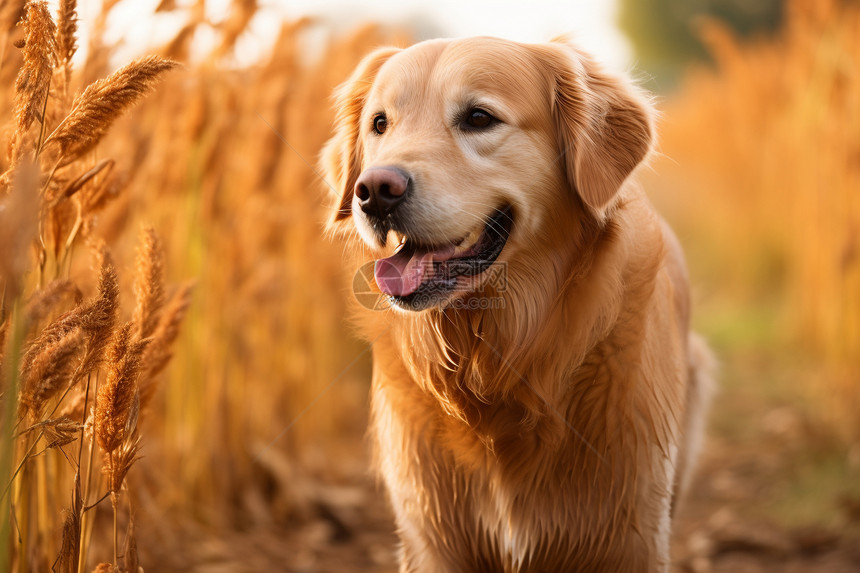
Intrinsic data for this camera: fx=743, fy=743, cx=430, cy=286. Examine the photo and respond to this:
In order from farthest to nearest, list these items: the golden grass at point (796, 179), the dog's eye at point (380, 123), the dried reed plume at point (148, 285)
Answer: the golden grass at point (796, 179), the dog's eye at point (380, 123), the dried reed plume at point (148, 285)

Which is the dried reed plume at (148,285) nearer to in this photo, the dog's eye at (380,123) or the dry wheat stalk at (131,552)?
the dry wheat stalk at (131,552)

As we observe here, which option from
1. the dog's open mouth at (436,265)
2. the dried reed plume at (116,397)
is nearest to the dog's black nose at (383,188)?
the dog's open mouth at (436,265)

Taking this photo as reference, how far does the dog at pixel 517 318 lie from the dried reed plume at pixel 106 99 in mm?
536

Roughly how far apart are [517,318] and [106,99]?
112 centimetres

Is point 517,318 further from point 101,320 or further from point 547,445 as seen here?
point 101,320

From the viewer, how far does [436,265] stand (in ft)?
6.19

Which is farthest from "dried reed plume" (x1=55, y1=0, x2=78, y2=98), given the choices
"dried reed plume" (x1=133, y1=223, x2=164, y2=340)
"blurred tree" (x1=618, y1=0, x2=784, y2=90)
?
"blurred tree" (x1=618, y1=0, x2=784, y2=90)

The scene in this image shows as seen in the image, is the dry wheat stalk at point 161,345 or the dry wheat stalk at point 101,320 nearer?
the dry wheat stalk at point 101,320

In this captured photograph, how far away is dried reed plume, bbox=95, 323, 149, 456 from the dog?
65 cm

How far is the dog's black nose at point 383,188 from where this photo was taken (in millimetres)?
1759

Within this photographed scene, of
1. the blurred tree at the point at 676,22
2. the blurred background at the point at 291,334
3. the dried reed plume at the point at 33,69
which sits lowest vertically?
the blurred background at the point at 291,334

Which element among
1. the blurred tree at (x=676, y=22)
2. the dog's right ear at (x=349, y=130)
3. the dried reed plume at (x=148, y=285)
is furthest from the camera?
the blurred tree at (x=676, y=22)

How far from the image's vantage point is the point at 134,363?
146 centimetres

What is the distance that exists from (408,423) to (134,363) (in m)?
0.79
